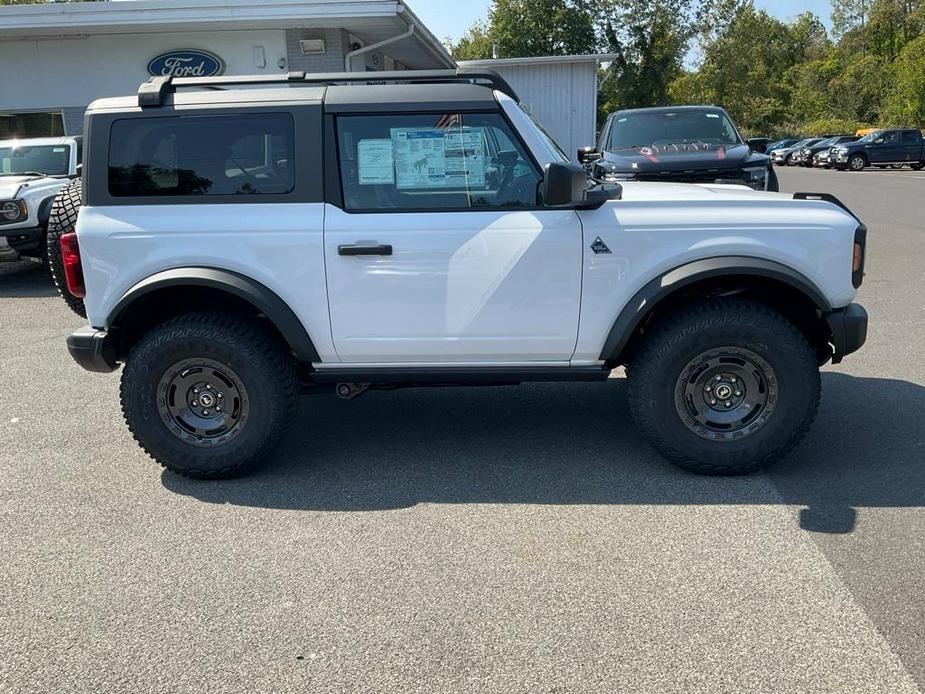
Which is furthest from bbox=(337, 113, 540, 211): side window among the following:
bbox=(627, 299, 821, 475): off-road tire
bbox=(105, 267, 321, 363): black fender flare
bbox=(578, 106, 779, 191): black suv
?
bbox=(578, 106, 779, 191): black suv

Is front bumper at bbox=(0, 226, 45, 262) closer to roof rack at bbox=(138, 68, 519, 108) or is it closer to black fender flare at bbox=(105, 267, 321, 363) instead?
roof rack at bbox=(138, 68, 519, 108)

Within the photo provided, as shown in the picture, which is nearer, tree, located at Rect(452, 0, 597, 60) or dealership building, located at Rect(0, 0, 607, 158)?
dealership building, located at Rect(0, 0, 607, 158)

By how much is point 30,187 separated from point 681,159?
7865 mm

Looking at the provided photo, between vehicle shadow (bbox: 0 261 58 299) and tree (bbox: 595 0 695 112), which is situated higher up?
tree (bbox: 595 0 695 112)

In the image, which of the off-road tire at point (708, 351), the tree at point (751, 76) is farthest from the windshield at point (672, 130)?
the tree at point (751, 76)

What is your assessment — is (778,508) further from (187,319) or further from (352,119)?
(187,319)

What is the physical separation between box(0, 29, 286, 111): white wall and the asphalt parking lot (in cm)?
1053

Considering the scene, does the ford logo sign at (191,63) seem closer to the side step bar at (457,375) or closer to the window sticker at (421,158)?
the window sticker at (421,158)

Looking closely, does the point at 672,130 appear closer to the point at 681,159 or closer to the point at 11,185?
the point at 681,159

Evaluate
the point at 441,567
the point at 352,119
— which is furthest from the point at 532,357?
the point at 352,119

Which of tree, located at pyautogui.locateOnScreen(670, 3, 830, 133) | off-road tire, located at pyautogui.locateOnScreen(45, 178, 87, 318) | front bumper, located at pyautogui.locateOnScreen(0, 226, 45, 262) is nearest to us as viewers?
off-road tire, located at pyautogui.locateOnScreen(45, 178, 87, 318)

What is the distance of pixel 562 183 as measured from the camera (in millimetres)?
3756

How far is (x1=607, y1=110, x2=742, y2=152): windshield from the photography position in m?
9.91

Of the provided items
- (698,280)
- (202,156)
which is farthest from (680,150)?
(202,156)
